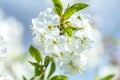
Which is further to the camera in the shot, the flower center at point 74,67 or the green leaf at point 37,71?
the flower center at point 74,67

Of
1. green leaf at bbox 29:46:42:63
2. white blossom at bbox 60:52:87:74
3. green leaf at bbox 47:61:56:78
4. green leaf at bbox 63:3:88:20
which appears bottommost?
green leaf at bbox 47:61:56:78

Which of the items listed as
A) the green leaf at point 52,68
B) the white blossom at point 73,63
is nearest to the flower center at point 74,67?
the white blossom at point 73,63

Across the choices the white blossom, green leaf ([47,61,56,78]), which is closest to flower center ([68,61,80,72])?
the white blossom

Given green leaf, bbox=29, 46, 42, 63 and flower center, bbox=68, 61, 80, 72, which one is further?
flower center, bbox=68, 61, 80, 72

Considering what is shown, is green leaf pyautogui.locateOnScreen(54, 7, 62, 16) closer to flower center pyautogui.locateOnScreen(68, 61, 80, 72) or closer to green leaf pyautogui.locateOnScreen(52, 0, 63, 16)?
green leaf pyautogui.locateOnScreen(52, 0, 63, 16)

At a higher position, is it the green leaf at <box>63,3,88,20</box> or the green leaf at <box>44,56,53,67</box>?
the green leaf at <box>63,3,88,20</box>

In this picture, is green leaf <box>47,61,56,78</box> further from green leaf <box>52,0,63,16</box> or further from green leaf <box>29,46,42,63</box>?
green leaf <box>52,0,63,16</box>

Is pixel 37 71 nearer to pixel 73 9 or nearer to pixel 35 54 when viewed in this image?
pixel 35 54

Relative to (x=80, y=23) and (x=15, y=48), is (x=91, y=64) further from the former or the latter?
(x=80, y=23)

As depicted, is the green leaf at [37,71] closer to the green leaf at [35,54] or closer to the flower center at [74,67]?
the green leaf at [35,54]
